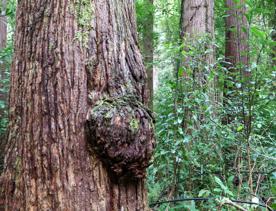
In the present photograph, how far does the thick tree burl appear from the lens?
76.0 inches

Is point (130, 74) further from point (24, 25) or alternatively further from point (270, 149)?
point (270, 149)

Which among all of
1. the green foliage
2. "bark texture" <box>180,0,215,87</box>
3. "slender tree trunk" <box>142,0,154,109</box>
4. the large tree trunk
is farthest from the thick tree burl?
"slender tree trunk" <box>142,0,154,109</box>

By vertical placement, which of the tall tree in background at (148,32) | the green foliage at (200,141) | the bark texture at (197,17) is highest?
the tall tree in background at (148,32)

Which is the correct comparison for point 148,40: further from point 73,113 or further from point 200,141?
point 73,113

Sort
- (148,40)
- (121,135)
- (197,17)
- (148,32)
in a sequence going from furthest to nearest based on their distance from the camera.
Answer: (148,40), (148,32), (197,17), (121,135)

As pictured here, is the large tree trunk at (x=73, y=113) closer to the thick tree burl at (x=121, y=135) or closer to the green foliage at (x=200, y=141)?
the thick tree burl at (x=121, y=135)

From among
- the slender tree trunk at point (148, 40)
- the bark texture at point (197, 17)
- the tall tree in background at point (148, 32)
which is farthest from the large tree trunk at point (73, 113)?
the slender tree trunk at point (148, 40)

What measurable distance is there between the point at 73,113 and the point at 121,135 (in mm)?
310

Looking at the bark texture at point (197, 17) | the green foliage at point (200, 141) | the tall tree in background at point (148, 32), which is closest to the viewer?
the green foliage at point (200, 141)

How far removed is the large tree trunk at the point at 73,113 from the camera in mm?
1993

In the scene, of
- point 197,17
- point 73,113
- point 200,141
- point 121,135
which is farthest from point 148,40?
point 121,135

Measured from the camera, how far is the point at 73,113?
2.02 metres

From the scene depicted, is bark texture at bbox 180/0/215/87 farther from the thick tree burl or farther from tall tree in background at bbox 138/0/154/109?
the thick tree burl

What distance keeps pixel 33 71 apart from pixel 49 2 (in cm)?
44
